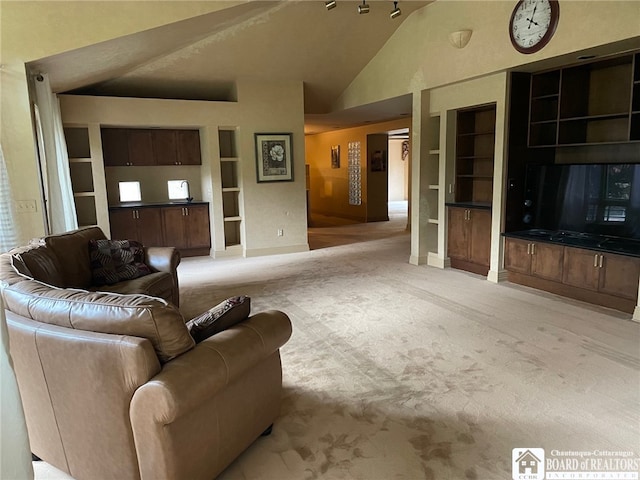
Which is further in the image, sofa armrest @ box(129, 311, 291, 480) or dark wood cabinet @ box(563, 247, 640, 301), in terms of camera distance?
dark wood cabinet @ box(563, 247, 640, 301)

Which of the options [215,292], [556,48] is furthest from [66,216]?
[556,48]

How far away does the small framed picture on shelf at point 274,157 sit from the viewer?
7.13 m

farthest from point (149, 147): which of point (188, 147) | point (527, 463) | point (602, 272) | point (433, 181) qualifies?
point (527, 463)

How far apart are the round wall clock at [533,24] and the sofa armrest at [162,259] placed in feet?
13.3

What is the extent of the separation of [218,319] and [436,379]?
1614 mm

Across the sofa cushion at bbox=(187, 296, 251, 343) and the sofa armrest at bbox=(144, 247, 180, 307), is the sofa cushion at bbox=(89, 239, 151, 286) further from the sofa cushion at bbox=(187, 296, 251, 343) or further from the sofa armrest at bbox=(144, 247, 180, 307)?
the sofa cushion at bbox=(187, 296, 251, 343)

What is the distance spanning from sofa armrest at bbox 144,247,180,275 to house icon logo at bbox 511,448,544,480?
3.22 meters

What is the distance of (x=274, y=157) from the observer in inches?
285

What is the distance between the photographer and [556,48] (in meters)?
4.15

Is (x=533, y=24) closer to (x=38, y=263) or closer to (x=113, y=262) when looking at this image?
(x=113, y=262)

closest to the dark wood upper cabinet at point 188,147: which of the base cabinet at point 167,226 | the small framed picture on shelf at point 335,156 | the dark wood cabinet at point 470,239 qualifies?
the base cabinet at point 167,226

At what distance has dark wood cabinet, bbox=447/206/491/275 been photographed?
5566 millimetres

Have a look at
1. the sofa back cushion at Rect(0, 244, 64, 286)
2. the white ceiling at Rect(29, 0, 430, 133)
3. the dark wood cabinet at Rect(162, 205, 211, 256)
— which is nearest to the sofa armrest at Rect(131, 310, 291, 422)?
the sofa back cushion at Rect(0, 244, 64, 286)

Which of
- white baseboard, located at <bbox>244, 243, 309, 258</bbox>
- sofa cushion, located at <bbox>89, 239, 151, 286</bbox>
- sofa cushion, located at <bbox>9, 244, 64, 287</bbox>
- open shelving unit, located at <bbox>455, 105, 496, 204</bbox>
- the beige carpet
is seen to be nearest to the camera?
the beige carpet
